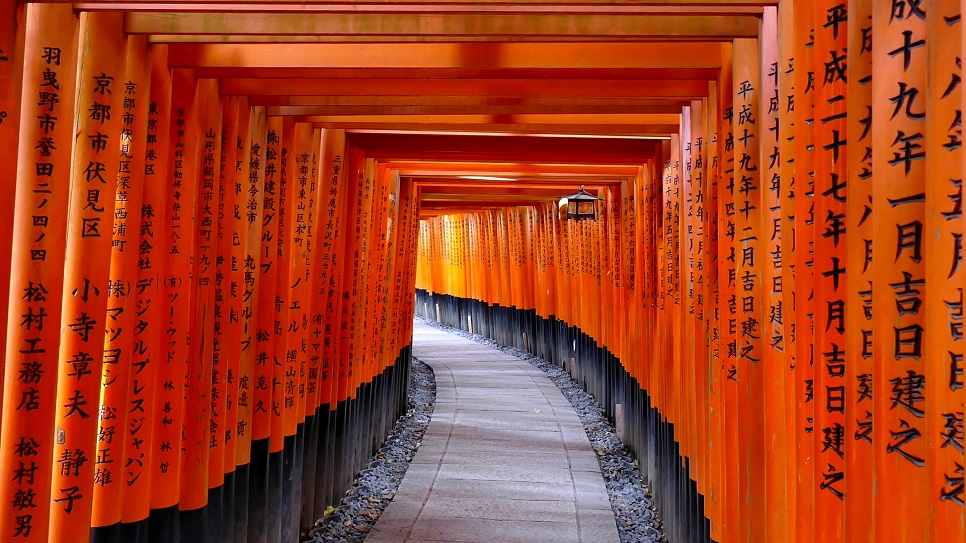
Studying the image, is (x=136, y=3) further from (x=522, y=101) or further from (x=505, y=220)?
(x=505, y=220)

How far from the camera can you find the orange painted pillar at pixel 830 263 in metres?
2.16

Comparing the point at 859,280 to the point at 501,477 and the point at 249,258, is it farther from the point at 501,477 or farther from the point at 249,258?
the point at 501,477

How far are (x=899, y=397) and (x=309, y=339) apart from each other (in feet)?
16.2

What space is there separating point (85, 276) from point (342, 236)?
3822mm

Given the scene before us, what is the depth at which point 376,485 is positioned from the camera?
7.67 m

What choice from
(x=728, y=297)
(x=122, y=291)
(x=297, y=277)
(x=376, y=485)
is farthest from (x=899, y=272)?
(x=376, y=485)

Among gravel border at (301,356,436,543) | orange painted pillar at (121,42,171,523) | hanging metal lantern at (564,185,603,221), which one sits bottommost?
gravel border at (301,356,436,543)

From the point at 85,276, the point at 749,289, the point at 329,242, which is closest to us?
the point at 85,276

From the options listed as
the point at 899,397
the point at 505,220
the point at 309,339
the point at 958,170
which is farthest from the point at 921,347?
the point at 505,220

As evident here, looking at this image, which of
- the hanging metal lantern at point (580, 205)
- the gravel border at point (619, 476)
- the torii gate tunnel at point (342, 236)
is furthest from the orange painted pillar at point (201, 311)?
the hanging metal lantern at point (580, 205)

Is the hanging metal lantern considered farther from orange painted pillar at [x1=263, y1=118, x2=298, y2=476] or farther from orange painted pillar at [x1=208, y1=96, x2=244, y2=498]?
orange painted pillar at [x1=208, y1=96, x2=244, y2=498]

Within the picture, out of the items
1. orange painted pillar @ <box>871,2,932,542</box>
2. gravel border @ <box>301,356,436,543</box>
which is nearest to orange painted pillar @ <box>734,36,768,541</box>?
orange painted pillar @ <box>871,2,932,542</box>

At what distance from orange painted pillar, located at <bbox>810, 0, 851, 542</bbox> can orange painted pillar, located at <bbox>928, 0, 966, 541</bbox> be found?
532 mm

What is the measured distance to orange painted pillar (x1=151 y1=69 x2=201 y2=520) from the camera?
12.1ft
